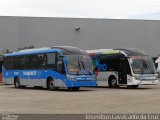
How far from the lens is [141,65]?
29.5m

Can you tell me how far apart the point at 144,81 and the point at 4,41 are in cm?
3113

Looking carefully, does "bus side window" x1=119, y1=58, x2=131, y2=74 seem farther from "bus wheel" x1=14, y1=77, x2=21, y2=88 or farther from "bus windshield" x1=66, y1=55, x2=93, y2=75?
"bus wheel" x1=14, y1=77, x2=21, y2=88

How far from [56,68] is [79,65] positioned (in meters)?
1.51

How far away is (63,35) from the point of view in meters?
59.9

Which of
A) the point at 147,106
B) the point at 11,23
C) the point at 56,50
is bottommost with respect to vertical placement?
the point at 147,106

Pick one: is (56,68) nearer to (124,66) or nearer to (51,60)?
(51,60)

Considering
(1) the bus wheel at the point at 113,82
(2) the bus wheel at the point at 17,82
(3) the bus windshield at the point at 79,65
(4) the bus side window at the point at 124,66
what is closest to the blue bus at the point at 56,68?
(3) the bus windshield at the point at 79,65

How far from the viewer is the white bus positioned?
29.2 m

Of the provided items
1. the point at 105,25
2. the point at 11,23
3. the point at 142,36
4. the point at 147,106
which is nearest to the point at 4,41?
the point at 11,23

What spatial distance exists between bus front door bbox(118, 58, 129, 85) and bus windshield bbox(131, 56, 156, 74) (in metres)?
0.54

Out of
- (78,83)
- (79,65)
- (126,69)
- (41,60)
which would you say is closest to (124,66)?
(126,69)

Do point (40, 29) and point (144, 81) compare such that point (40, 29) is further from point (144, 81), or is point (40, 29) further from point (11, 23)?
point (144, 81)

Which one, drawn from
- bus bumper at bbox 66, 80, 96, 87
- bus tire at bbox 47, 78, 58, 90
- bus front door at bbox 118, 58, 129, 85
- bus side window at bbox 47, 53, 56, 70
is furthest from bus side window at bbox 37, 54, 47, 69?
bus front door at bbox 118, 58, 129, 85

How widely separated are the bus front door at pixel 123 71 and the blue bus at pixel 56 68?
131 inches
